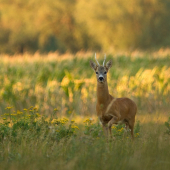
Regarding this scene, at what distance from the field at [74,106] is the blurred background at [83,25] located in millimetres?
24038

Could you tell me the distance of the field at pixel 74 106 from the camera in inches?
228

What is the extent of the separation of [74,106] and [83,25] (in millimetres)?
33122

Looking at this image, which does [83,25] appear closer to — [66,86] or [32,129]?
[66,86]

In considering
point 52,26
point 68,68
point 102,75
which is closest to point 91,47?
point 52,26

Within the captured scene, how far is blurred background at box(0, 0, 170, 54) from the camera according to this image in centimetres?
4469

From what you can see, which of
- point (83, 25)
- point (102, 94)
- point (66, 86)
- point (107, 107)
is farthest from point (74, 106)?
point (83, 25)

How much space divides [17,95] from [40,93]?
91cm

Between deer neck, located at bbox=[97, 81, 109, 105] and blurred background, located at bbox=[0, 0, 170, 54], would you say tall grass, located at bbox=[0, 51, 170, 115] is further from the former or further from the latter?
blurred background, located at bbox=[0, 0, 170, 54]

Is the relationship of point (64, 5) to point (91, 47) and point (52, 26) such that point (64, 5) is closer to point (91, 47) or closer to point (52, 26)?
point (52, 26)

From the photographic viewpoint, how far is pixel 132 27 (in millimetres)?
45094

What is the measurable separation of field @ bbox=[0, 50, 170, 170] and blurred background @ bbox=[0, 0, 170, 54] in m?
24.0

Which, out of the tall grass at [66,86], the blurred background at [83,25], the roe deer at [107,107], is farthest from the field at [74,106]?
the blurred background at [83,25]

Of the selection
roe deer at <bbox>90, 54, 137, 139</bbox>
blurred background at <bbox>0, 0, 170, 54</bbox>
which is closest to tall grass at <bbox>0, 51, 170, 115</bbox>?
roe deer at <bbox>90, 54, 137, 139</bbox>

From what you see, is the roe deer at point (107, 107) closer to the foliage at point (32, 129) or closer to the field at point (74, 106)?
the field at point (74, 106)
